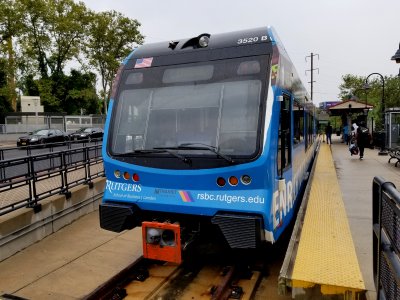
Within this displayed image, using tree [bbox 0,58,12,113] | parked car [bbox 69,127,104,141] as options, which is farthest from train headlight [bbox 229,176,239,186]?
tree [bbox 0,58,12,113]

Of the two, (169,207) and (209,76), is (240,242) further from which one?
(209,76)

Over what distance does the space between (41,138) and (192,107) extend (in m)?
27.7

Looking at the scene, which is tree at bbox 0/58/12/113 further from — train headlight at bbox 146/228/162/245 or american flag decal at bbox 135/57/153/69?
train headlight at bbox 146/228/162/245

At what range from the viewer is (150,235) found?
4.62 m

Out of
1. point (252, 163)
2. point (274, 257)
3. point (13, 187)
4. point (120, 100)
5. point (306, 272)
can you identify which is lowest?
point (274, 257)

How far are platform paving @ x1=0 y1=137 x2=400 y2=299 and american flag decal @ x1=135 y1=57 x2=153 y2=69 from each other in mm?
3064

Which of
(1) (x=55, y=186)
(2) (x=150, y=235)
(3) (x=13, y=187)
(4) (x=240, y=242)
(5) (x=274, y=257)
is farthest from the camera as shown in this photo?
(1) (x=55, y=186)

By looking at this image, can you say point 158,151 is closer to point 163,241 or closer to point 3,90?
point 163,241

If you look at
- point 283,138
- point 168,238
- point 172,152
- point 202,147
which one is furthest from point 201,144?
point 168,238

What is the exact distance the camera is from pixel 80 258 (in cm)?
625

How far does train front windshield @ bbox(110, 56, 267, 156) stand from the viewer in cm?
457

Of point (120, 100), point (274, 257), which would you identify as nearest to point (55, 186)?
point (120, 100)

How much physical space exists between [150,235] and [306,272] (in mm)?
1869

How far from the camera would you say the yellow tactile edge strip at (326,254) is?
3.65 m
